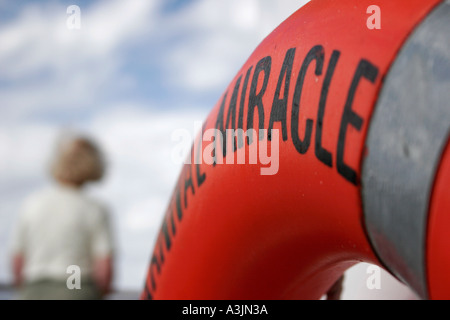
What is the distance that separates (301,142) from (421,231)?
0.22 metres

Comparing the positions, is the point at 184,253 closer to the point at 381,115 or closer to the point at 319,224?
the point at 319,224

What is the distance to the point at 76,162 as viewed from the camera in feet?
4.08

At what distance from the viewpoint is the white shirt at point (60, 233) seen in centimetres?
123

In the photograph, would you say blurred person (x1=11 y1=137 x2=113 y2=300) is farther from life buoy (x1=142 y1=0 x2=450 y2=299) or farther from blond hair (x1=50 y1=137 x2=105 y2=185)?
life buoy (x1=142 y1=0 x2=450 y2=299)

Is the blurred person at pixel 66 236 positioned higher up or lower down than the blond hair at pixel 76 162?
lower down

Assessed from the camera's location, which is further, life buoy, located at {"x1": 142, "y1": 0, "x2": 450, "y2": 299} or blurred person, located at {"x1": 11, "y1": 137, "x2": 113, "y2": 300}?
blurred person, located at {"x1": 11, "y1": 137, "x2": 113, "y2": 300}

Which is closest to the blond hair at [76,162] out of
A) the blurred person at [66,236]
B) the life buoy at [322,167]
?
the blurred person at [66,236]

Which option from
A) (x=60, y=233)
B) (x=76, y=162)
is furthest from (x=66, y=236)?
(x=76, y=162)

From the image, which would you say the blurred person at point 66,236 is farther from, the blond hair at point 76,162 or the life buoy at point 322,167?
the life buoy at point 322,167

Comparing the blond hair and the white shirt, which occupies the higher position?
the blond hair

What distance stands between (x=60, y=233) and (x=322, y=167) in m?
0.70

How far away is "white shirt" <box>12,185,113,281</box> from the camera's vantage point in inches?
48.5

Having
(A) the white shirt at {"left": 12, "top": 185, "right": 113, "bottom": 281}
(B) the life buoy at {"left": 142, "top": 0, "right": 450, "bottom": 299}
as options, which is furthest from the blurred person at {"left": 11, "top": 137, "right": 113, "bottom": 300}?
(B) the life buoy at {"left": 142, "top": 0, "right": 450, "bottom": 299}
